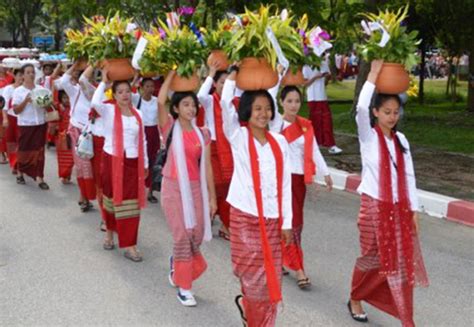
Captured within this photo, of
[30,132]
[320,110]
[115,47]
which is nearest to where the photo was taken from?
[115,47]

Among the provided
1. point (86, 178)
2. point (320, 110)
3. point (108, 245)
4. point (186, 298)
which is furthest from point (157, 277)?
point (320, 110)

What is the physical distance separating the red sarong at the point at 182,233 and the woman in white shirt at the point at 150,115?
3091 millimetres

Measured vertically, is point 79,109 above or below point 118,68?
below

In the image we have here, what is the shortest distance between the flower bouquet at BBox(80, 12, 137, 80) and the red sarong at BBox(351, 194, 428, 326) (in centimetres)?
252

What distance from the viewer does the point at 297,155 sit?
5633mm

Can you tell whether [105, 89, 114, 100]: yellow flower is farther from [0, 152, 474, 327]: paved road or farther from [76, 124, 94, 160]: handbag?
[0, 152, 474, 327]: paved road

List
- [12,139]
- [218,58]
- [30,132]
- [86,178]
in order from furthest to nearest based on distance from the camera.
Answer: [12,139], [30,132], [86,178], [218,58]

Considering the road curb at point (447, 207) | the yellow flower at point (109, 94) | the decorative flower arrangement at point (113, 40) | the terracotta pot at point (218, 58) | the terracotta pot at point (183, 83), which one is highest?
the decorative flower arrangement at point (113, 40)

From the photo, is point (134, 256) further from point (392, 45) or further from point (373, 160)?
point (392, 45)

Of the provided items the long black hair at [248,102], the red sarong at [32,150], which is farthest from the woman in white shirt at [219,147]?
the red sarong at [32,150]

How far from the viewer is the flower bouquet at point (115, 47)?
6.09 metres

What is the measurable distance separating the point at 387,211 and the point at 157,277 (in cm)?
226

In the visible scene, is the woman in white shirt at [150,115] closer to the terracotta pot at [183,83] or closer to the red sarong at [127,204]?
the red sarong at [127,204]

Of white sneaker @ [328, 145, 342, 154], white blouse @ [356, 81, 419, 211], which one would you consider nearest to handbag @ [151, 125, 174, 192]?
white blouse @ [356, 81, 419, 211]
